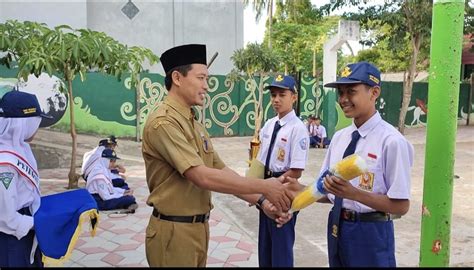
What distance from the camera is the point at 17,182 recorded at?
8.16 ft

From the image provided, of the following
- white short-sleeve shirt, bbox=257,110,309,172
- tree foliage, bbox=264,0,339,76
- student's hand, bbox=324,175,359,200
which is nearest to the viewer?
student's hand, bbox=324,175,359,200

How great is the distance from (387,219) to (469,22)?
1357 cm

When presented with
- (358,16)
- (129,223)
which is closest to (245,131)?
(358,16)

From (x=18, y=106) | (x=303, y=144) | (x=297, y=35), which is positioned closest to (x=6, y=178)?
(x=18, y=106)

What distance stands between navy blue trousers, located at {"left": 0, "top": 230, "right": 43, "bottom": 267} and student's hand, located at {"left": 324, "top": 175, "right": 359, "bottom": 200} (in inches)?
64.7

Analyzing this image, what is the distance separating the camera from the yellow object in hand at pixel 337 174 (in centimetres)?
194

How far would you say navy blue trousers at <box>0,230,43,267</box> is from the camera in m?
2.53

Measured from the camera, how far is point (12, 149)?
2496mm

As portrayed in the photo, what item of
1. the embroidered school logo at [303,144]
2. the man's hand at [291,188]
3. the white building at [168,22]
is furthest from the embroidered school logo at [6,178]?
the white building at [168,22]

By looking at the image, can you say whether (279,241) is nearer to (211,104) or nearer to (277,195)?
(277,195)

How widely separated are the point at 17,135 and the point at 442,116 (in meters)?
2.38

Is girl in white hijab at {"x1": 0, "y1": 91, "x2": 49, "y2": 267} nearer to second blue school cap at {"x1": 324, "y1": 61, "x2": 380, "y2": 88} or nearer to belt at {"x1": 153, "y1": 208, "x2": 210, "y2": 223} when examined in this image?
belt at {"x1": 153, "y1": 208, "x2": 210, "y2": 223}

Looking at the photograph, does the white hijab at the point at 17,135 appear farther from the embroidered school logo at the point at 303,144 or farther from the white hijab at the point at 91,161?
the white hijab at the point at 91,161

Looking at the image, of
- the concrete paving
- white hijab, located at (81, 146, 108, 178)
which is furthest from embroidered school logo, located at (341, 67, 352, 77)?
white hijab, located at (81, 146, 108, 178)
